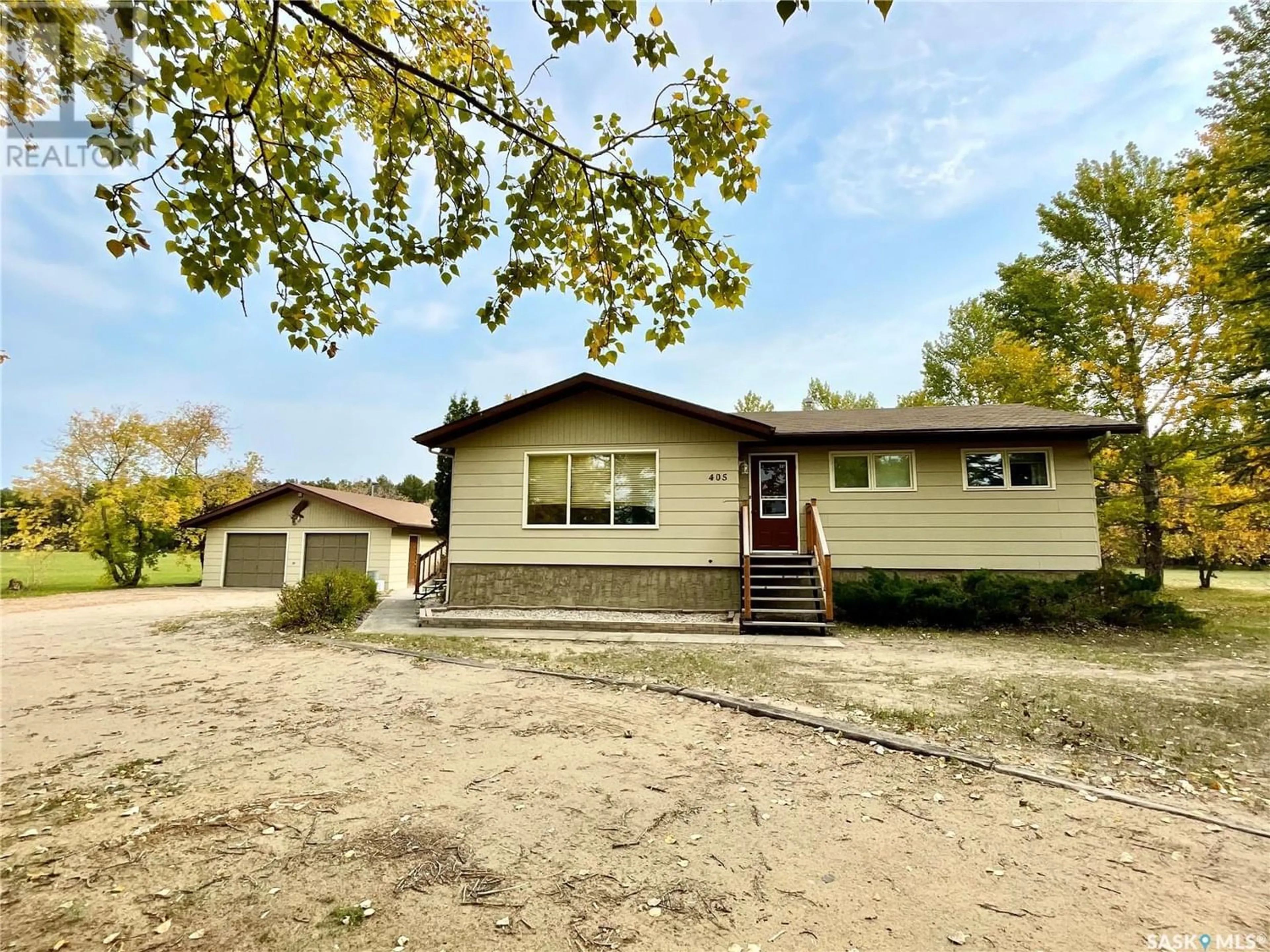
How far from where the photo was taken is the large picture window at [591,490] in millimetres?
10086

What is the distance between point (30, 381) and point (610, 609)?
8.67 m

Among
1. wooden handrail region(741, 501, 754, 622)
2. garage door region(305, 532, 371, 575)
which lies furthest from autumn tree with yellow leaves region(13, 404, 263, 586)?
wooden handrail region(741, 501, 754, 622)

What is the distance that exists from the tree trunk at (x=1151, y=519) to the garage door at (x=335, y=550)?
2276 cm

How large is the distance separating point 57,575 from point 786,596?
31856 millimetres

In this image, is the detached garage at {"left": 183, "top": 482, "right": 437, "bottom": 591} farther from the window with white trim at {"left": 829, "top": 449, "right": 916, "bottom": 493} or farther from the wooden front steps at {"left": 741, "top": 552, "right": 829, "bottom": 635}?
the window with white trim at {"left": 829, "top": 449, "right": 916, "bottom": 493}

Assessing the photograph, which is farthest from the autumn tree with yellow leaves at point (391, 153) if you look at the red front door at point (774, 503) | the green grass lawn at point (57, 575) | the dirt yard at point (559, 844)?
the green grass lawn at point (57, 575)

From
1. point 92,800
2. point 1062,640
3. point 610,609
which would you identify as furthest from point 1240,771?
point 610,609

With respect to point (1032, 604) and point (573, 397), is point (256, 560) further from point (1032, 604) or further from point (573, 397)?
point (1032, 604)

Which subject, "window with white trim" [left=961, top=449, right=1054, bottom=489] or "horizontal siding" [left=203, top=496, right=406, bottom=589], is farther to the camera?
"horizontal siding" [left=203, top=496, right=406, bottom=589]

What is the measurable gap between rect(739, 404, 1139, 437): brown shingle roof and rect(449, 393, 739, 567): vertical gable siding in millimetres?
1690

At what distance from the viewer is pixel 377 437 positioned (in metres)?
26.6

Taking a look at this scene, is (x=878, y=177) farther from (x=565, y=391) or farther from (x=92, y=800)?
(x=92, y=800)

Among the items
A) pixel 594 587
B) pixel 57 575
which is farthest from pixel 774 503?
pixel 57 575

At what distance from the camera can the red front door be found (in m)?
10.8
